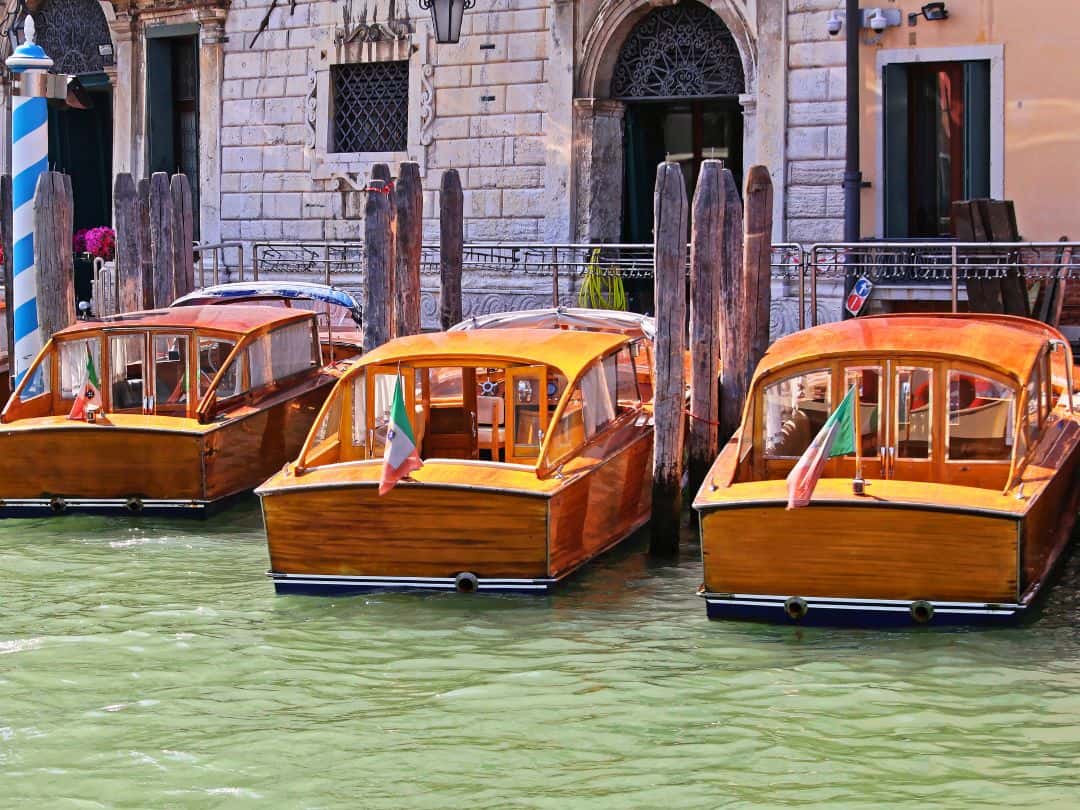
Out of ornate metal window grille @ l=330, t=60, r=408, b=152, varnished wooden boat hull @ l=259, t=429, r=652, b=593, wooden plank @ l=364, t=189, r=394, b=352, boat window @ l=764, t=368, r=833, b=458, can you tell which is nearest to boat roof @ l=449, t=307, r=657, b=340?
wooden plank @ l=364, t=189, r=394, b=352

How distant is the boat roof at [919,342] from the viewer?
8.91 m

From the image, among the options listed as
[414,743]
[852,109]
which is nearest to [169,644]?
[414,743]

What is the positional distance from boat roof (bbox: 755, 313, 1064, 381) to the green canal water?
118 centimetres

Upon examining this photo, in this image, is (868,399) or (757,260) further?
(757,260)

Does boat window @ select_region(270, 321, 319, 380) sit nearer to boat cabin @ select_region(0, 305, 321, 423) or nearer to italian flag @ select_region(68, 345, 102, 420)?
boat cabin @ select_region(0, 305, 321, 423)

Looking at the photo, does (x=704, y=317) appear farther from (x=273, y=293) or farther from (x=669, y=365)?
(x=273, y=293)

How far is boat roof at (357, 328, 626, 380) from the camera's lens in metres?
9.79

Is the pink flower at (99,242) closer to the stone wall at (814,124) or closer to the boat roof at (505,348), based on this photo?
the stone wall at (814,124)

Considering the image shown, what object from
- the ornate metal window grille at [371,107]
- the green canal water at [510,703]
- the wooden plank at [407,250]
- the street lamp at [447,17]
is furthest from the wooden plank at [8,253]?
the ornate metal window grille at [371,107]

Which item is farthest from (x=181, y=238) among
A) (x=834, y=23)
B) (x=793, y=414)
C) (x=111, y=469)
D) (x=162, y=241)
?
(x=793, y=414)

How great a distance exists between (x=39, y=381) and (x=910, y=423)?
5.67m

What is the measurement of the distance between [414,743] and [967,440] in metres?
3.29

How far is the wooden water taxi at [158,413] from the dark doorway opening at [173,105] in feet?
31.0

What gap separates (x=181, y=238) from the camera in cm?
1433
